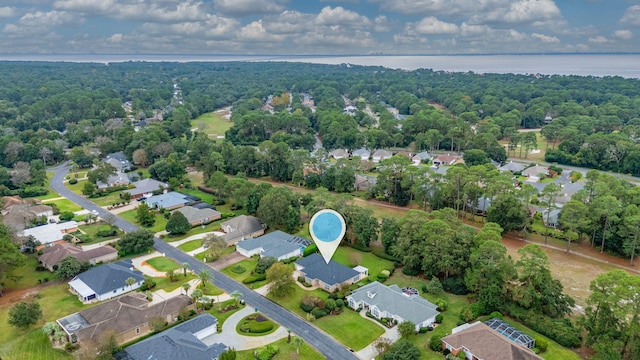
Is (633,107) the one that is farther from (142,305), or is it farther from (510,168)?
(142,305)

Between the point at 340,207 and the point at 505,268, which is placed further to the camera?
→ the point at 340,207

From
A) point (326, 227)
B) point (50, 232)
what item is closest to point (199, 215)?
point (50, 232)

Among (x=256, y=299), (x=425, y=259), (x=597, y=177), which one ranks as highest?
(x=597, y=177)

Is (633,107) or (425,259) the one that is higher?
(633,107)

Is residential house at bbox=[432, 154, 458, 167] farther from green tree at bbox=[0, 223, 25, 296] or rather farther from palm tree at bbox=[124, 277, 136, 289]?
green tree at bbox=[0, 223, 25, 296]

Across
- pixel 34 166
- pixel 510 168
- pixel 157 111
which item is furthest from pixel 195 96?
pixel 510 168

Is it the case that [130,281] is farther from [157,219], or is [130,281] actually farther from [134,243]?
[157,219]
